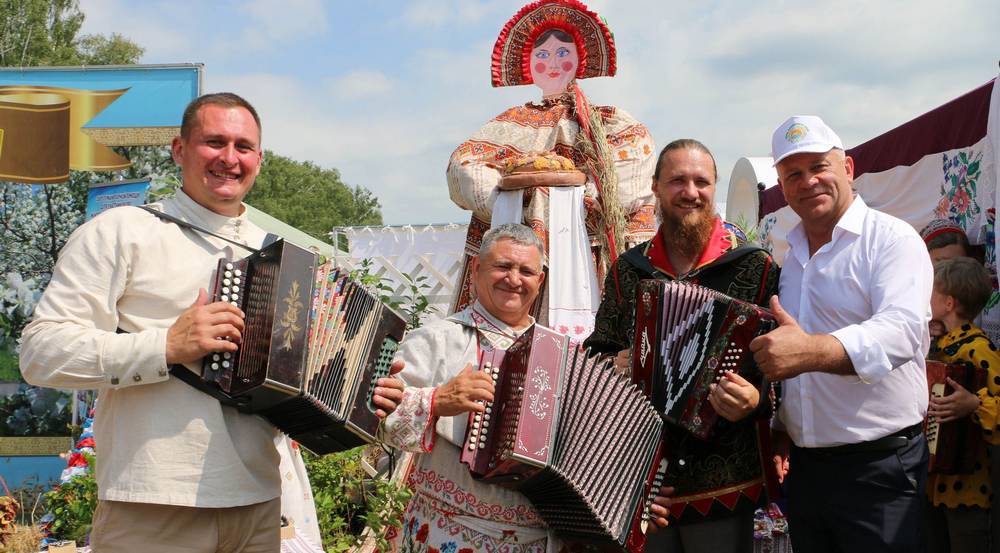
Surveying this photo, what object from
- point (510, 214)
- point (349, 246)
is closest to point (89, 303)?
point (510, 214)

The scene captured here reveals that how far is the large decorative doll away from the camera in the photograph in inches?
170

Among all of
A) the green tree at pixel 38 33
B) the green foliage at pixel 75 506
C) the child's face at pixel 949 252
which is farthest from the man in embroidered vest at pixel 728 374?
the green tree at pixel 38 33

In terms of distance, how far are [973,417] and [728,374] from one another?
1456 mm

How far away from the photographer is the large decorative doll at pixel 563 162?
431cm

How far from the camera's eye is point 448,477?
2561 millimetres

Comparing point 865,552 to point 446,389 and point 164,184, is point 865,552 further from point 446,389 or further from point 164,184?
point 164,184

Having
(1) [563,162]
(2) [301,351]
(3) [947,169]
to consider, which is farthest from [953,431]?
(2) [301,351]

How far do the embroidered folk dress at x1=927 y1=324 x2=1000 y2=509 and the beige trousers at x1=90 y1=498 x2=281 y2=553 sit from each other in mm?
2652

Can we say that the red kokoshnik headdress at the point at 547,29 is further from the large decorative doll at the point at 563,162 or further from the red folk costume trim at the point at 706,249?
the red folk costume trim at the point at 706,249

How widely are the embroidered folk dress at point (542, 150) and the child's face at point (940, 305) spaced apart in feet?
4.55

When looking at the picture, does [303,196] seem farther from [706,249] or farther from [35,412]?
[706,249]

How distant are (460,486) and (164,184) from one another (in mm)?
4257

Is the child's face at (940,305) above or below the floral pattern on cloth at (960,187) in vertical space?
below

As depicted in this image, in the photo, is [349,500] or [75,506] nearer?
[75,506]
